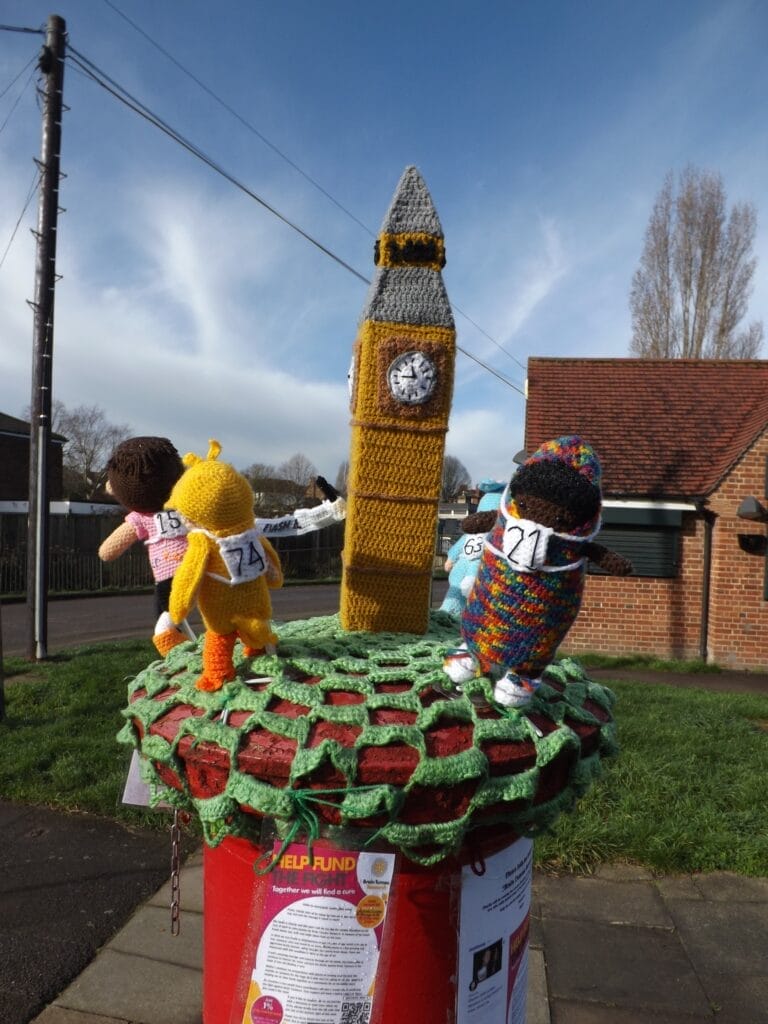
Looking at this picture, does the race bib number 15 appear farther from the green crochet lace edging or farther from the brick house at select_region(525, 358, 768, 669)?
the brick house at select_region(525, 358, 768, 669)

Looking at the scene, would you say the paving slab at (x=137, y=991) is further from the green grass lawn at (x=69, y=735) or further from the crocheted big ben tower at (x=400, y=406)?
the crocheted big ben tower at (x=400, y=406)

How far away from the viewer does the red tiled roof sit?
337 inches

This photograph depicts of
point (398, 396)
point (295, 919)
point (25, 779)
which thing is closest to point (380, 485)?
point (398, 396)

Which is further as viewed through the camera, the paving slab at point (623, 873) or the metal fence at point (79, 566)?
the metal fence at point (79, 566)

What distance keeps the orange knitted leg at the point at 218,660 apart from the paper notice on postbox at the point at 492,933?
1.95ft

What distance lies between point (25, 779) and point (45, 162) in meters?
5.89

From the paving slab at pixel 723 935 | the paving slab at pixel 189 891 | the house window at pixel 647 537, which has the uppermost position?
the house window at pixel 647 537

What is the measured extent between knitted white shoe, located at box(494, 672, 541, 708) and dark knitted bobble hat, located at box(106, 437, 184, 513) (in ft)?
2.65

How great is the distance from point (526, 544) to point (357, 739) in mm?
432

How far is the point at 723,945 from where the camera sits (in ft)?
9.81

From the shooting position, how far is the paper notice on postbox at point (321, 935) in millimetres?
1260

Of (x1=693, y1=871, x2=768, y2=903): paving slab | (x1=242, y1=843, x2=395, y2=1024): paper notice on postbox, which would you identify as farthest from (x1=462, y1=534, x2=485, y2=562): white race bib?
(x1=693, y1=871, x2=768, y2=903): paving slab

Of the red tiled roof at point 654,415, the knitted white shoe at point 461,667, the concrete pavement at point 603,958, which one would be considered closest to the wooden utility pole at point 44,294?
the concrete pavement at point 603,958

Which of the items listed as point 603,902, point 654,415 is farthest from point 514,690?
point 654,415
